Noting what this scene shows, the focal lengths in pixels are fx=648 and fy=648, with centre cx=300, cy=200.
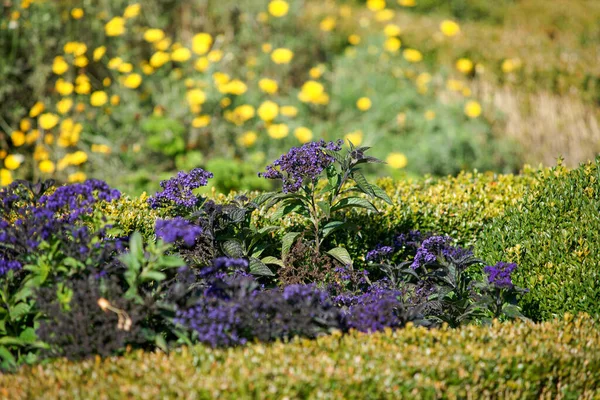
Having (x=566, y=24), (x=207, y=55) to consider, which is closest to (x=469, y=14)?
(x=566, y=24)

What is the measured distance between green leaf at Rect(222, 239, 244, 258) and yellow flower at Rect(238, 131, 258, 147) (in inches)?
136

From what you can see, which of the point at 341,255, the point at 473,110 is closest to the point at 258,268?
the point at 341,255

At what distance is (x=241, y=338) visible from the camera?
3020mm

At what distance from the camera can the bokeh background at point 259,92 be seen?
7.04 meters

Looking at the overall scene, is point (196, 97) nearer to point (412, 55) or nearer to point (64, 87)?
point (64, 87)

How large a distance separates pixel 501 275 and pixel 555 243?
20.2 inches

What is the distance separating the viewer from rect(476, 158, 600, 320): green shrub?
11.6 feet

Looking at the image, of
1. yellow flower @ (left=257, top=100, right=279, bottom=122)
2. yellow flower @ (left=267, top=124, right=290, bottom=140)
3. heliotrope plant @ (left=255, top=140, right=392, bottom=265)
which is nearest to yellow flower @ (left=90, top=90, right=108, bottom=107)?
yellow flower @ (left=257, top=100, right=279, bottom=122)

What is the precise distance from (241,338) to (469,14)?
31.6ft

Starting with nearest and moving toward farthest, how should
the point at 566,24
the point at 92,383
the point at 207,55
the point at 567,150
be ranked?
the point at 92,383
the point at 567,150
the point at 207,55
the point at 566,24

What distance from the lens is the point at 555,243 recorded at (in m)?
3.69

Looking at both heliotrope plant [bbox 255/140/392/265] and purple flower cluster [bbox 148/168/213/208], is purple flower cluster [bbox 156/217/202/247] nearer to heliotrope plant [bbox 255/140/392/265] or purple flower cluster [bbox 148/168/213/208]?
purple flower cluster [bbox 148/168/213/208]

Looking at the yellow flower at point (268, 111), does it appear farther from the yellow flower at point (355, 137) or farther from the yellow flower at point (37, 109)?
the yellow flower at point (37, 109)

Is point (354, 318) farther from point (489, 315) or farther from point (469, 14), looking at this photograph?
point (469, 14)
